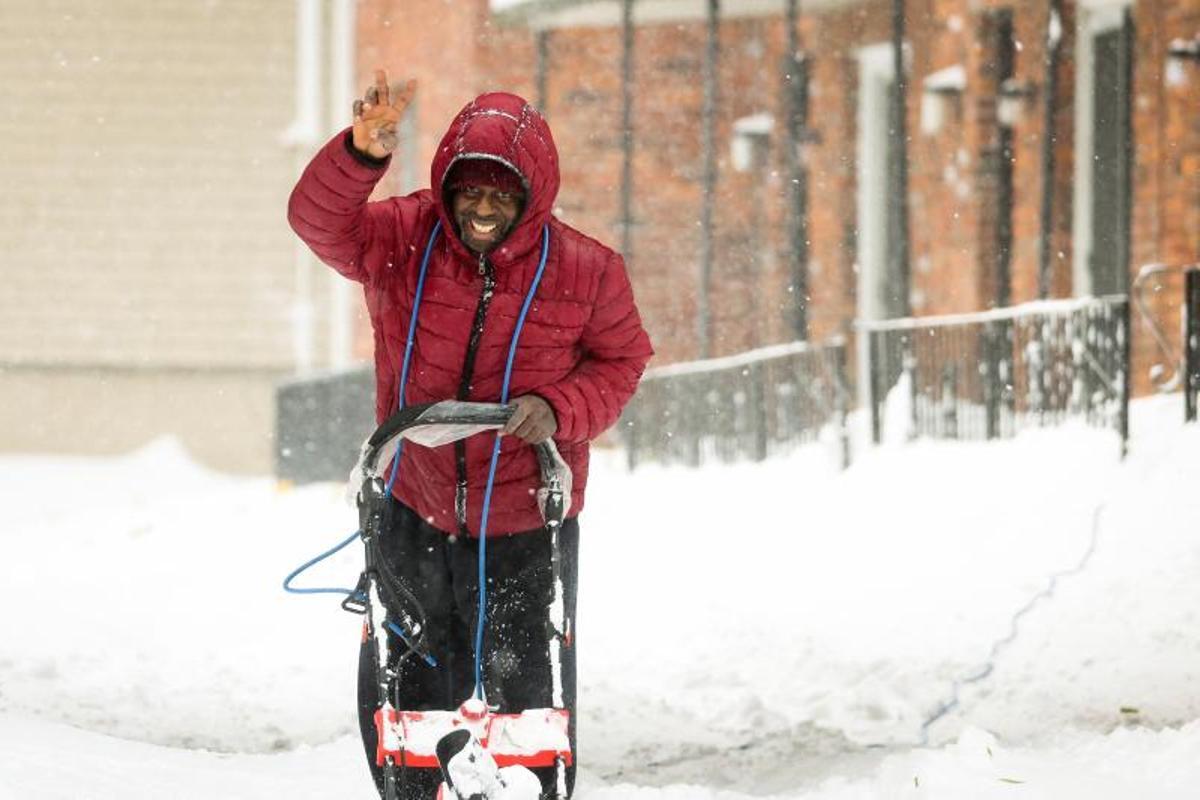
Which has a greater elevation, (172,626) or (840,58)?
(840,58)

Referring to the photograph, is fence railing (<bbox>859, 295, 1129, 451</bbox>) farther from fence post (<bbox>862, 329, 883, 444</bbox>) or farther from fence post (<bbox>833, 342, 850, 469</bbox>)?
fence post (<bbox>833, 342, 850, 469</bbox>)

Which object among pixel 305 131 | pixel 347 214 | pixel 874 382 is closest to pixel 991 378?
pixel 874 382

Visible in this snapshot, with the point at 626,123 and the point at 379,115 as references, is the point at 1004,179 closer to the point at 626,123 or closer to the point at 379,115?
the point at 626,123

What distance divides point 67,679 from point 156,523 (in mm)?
6148

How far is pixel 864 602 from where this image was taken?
8.76 metres

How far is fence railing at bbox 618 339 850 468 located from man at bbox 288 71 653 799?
275 inches

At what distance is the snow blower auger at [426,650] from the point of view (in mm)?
4223

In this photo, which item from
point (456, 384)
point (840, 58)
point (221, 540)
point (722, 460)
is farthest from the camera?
point (840, 58)

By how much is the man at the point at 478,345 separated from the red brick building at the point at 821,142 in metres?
8.26

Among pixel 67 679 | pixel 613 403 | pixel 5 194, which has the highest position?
pixel 5 194

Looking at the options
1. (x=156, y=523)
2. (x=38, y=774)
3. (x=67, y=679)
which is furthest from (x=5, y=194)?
(x=38, y=774)

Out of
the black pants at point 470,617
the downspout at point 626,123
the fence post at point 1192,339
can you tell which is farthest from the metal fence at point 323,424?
the black pants at point 470,617

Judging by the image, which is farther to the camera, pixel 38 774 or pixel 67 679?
pixel 67 679

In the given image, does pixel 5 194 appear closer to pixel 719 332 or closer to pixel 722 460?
pixel 719 332
